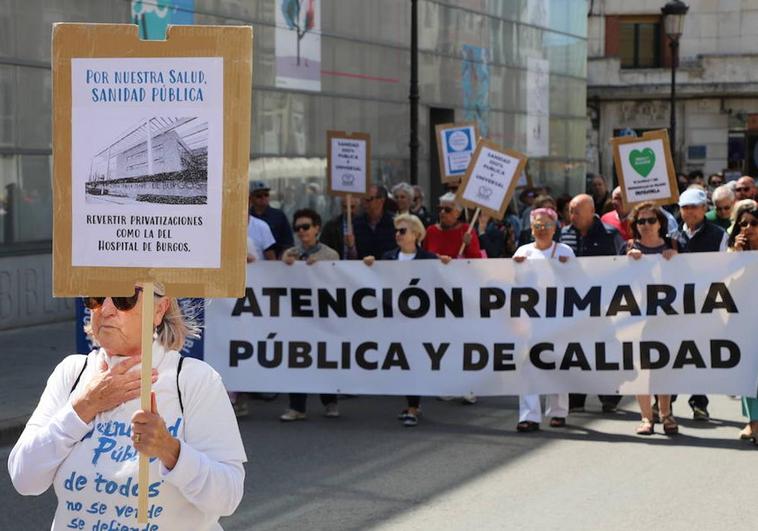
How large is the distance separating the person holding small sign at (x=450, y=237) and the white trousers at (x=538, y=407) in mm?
1908

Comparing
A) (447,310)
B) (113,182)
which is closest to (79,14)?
(447,310)

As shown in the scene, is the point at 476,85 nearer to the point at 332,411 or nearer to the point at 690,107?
the point at 690,107

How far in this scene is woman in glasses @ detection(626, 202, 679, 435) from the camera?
35.5 ft

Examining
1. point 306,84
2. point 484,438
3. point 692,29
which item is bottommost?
point 484,438

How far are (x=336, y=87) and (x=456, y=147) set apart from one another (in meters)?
9.58

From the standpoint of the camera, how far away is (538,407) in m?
11.0

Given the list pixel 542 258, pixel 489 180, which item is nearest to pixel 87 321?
pixel 542 258

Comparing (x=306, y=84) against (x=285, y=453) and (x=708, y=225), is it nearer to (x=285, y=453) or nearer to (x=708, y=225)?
(x=708, y=225)

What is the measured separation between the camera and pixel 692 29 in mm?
54219

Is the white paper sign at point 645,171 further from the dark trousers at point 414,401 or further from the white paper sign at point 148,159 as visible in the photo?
the white paper sign at point 148,159

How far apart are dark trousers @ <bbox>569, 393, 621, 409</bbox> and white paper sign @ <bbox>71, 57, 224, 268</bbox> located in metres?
8.65

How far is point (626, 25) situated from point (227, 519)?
162 ft

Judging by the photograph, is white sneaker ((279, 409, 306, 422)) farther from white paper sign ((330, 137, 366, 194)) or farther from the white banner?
white paper sign ((330, 137, 366, 194))

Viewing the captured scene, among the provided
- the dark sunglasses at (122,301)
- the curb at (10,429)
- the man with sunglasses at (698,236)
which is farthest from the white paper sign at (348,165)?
the dark sunglasses at (122,301)
